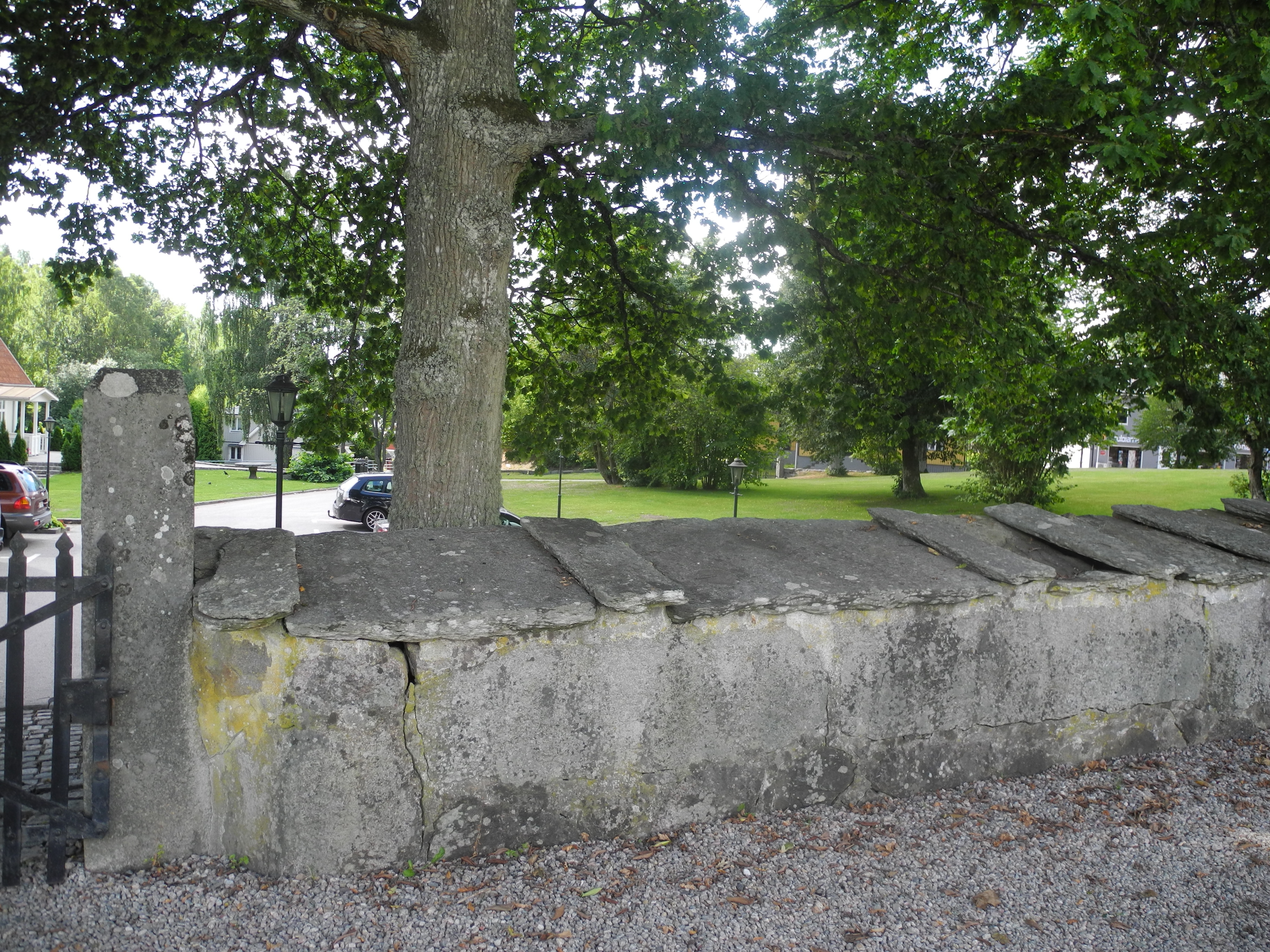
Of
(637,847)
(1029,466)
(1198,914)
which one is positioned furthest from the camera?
(1029,466)

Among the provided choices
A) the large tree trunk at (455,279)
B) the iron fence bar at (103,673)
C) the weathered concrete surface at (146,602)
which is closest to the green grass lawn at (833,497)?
the large tree trunk at (455,279)

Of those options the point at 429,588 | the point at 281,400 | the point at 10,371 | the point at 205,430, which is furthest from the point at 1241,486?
the point at 10,371

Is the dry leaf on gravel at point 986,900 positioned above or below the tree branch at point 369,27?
below

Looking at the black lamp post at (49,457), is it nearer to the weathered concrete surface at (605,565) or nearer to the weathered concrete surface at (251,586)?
the weathered concrete surface at (251,586)

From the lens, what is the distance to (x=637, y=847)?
335 centimetres

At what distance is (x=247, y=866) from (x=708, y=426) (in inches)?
1203

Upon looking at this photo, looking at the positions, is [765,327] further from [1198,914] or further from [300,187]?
[1198,914]

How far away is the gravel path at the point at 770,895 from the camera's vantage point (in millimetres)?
2721

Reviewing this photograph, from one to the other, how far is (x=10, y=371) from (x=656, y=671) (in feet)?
162

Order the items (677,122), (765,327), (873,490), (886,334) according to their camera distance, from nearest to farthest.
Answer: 1. (677,122)
2. (886,334)
3. (765,327)
4. (873,490)

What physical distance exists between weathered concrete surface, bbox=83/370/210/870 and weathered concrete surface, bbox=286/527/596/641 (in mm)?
501

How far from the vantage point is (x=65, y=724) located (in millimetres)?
2938

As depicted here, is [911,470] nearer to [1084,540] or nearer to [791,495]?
[791,495]

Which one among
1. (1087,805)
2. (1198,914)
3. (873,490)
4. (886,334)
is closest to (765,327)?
(886,334)
